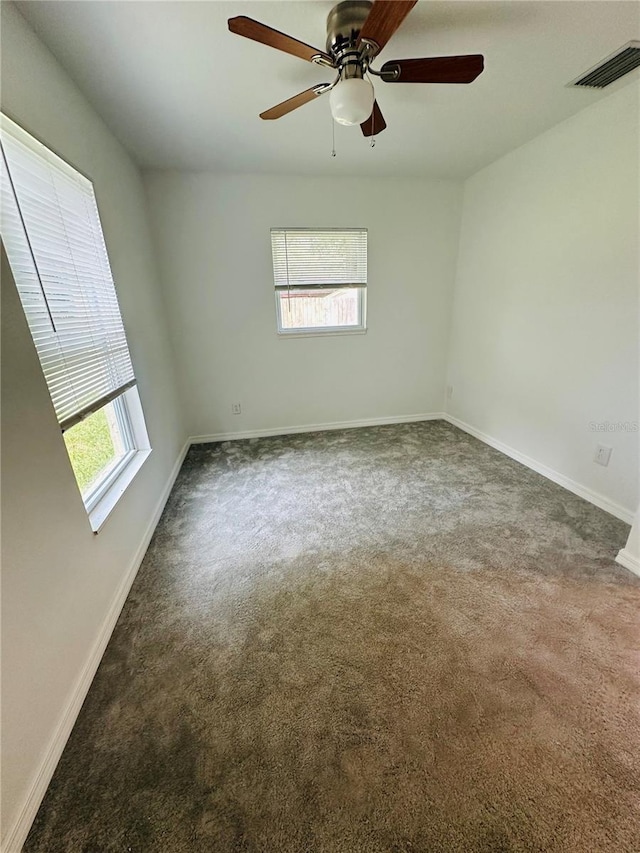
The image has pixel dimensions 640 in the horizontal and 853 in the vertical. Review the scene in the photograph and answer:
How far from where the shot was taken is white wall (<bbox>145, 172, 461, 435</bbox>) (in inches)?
112

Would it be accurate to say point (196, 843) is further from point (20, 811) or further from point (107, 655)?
point (107, 655)

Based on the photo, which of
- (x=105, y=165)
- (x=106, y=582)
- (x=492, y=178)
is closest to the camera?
(x=106, y=582)

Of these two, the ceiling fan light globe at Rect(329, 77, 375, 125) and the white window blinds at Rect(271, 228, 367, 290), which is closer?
the ceiling fan light globe at Rect(329, 77, 375, 125)

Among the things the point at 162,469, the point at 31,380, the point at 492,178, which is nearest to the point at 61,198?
the point at 31,380

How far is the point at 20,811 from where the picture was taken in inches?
34.4

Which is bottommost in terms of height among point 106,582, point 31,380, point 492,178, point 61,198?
point 106,582

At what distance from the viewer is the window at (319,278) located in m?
3.04

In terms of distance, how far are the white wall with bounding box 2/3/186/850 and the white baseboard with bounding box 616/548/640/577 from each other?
254 cm

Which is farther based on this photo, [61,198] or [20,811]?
[61,198]

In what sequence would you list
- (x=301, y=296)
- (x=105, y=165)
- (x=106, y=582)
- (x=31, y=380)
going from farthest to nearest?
(x=301, y=296) → (x=105, y=165) → (x=106, y=582) → (x=31, y=380)

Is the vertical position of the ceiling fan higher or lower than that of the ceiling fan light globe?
higher

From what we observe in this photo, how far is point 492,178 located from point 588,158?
2.94 ft

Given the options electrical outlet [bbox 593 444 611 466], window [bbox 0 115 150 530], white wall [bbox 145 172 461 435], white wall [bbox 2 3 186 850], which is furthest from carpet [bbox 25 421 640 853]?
white wall [bbox 145 172 461 435]

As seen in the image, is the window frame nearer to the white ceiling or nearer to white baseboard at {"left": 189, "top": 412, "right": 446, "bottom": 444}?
white baseboard at {"left": 189, "top": 412, "right": 446, "bottom": 444}
